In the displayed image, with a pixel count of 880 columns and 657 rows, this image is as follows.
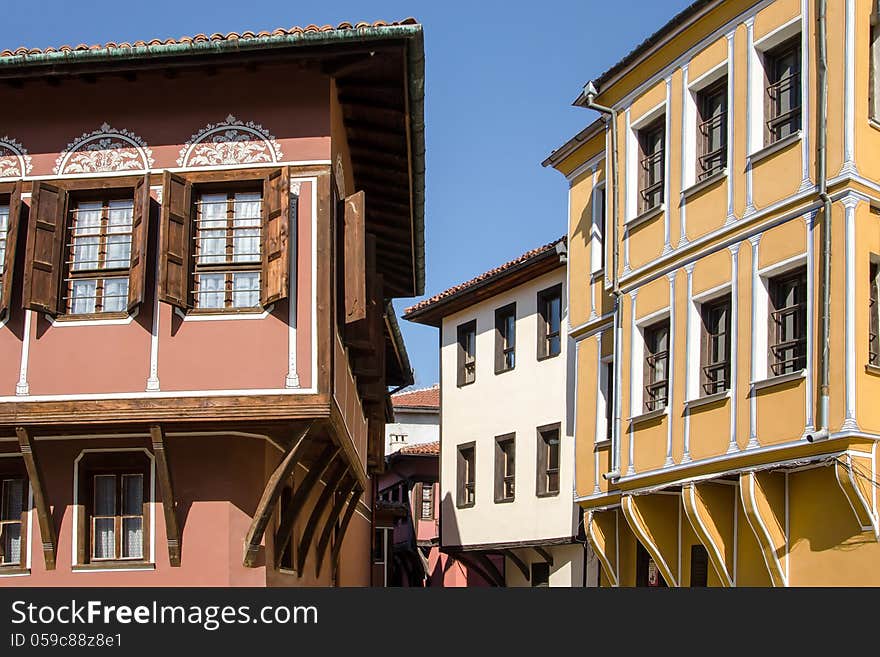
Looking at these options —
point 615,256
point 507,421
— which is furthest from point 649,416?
point 507,421

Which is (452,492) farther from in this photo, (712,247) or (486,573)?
(712,247)

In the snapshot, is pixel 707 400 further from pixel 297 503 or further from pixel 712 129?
pixel 297 503

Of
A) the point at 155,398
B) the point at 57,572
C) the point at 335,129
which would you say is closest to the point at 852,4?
the point at 335,129

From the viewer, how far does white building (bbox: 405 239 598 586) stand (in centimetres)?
2667

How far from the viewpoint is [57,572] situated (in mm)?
16141

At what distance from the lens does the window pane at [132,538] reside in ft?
53.3

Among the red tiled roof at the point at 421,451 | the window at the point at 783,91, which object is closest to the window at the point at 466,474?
the red tiled roof at the point at 421,451

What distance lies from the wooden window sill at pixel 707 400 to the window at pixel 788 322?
0.83m

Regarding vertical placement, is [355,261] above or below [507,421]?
above

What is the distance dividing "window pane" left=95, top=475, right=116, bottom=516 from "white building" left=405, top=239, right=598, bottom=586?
430 inches

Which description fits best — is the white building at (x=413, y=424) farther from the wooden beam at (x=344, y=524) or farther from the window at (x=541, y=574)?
the wooden beam at (x=344, y=524)

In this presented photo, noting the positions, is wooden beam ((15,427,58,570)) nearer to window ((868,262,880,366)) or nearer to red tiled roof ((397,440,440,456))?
window ((868,262,880,366))

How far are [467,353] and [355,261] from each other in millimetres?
14903

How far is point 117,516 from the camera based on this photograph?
1636 cm
